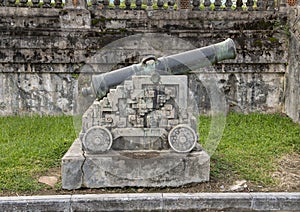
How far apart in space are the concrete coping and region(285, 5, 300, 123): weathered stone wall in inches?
179

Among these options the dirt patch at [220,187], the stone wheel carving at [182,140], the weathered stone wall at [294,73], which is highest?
the weathered stone wall at [294,73]

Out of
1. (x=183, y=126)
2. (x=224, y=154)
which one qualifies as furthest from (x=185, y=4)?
(x=183, y=126)

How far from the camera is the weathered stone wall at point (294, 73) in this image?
9.24m

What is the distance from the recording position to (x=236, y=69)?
10.0m

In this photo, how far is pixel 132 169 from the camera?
5.52 metres

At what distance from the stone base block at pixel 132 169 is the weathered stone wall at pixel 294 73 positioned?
461 cm

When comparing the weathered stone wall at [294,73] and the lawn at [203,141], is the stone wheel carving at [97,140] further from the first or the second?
the weathered stone wall at [294,73]

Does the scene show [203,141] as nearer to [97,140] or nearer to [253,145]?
[253,145]

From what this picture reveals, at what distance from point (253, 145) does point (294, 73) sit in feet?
9.40

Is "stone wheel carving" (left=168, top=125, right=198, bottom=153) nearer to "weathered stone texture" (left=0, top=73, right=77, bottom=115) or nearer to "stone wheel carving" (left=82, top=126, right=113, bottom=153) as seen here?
"stone wheel carving" (left=82, top=126, right=113, bottom=153)

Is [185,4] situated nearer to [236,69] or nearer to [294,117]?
[236,69]

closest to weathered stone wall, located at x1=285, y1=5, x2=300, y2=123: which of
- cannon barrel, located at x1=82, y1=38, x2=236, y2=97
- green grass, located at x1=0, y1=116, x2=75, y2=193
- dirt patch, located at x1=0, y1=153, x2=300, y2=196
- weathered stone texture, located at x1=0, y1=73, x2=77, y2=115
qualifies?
dirt patch, located at x1=0, y1=153, x2=300, y2=196

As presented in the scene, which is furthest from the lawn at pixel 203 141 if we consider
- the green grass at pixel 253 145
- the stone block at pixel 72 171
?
the stone block at pixel 72 171

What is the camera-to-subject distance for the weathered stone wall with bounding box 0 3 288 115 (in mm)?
9773
